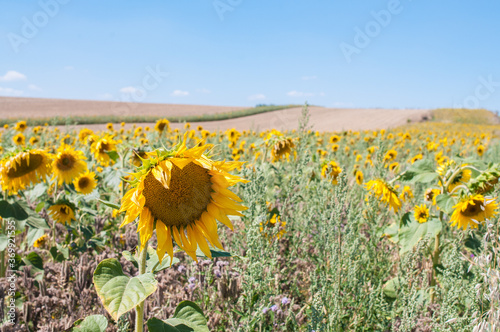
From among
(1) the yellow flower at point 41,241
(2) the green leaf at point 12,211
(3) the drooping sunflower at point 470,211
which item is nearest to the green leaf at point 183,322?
(2) the green leaf at point 12,211

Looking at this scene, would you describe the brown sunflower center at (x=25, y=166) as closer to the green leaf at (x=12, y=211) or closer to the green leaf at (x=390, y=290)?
the green leaf at (x=12, y=211)

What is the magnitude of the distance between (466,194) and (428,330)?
1.00 meters

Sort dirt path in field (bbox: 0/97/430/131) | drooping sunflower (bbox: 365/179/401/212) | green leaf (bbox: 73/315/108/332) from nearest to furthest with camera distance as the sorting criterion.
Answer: green leaf (bbox: 73/315/108/332)
drooping sunflower (bbox: 365/179/401/212)
dirt path in field (bbox: 0/97/430/131)

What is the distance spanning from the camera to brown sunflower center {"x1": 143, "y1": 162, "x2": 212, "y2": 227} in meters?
1.28

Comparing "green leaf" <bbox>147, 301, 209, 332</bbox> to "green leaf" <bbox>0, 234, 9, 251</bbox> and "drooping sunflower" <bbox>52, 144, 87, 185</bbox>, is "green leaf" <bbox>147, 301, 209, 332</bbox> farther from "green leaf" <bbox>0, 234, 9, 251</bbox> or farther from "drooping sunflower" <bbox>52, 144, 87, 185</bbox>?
"drooping sunflower" <bbox>52, 144, 87, 185</bbox>

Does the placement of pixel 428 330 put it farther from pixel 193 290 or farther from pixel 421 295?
pixel 193 290

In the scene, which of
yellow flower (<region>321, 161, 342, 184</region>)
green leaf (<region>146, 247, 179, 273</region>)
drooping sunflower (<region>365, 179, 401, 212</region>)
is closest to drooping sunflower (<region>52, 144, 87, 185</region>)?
green leaf (<region>146, 247, 179, 273</region>)

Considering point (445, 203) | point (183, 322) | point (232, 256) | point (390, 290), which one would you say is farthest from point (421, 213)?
point (183, 322)

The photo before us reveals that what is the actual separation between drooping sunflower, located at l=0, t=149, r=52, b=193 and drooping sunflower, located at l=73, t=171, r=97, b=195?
2.34 feet

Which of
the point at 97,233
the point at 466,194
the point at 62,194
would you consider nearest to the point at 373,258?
the point at 466,194

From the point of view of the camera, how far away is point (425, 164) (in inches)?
107

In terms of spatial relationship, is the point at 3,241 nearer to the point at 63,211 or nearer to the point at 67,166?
the point at 63,211

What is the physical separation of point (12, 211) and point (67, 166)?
1060 mm

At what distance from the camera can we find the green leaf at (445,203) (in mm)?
2484
